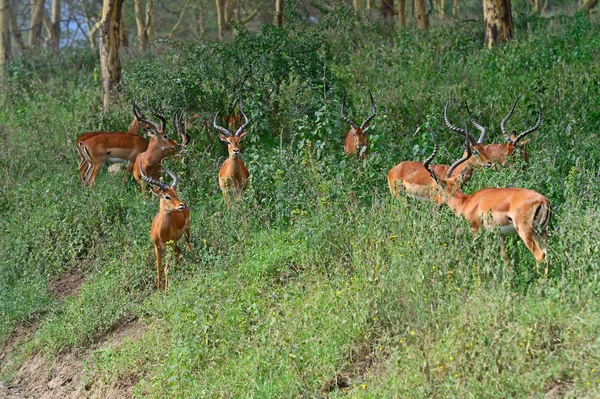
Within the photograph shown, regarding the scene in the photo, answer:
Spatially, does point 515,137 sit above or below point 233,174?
above

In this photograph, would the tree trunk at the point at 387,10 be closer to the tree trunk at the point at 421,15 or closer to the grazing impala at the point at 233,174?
the tree trunk at the point at 421,15

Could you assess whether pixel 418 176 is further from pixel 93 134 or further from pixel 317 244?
pixel 93 134

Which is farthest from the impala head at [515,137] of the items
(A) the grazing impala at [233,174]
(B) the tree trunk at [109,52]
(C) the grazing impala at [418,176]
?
(B) the tree trunk at [109,52]

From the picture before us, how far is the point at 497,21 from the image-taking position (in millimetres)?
17094

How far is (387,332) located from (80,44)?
57.0 ft

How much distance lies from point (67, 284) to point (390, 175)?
3966mm

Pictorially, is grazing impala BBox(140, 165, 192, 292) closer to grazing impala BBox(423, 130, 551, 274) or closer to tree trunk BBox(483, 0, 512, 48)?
grazing impala BBox(423, 130, 551, 274)

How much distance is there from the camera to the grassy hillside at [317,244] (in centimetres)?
680

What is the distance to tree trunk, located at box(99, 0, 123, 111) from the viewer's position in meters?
15.1

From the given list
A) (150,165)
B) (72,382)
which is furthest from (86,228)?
(72,382)

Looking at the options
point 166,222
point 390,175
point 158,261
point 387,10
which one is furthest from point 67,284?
point 387,10

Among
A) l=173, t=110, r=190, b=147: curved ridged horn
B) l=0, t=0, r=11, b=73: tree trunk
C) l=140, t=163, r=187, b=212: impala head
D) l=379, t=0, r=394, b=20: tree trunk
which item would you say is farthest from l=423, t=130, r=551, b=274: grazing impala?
l=379, t=0, r=394, b=20: tree trunk

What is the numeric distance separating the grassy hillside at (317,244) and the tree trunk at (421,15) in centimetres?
373

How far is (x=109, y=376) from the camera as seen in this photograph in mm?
8789
